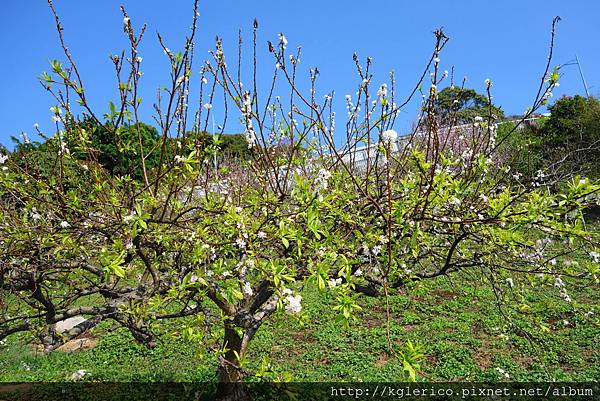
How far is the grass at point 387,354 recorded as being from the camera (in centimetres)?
531

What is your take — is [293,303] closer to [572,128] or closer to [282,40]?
[282,40]

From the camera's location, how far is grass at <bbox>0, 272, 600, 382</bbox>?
5.31m

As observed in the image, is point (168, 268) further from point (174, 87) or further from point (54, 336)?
point (174, 87)

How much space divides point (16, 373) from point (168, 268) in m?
4.83

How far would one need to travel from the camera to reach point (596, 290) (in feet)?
25.6

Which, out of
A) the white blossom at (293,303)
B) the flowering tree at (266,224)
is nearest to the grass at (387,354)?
the flowering tree at (266,224)

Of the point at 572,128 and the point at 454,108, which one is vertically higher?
the point at 572,128

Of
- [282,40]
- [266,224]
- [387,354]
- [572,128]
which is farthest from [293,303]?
[572,128]

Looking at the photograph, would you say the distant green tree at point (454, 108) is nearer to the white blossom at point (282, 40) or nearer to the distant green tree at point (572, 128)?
the white blossom at point (282, 40)

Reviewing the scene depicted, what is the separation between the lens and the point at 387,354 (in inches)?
236

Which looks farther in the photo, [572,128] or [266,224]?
[572,128]

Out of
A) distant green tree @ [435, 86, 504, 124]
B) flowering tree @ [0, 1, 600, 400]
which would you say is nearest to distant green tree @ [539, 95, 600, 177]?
distant green tree @ [435, 86, 504, 124]

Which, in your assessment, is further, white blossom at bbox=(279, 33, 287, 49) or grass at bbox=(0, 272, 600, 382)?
grass at bbox=(0, 272, 600, 382)

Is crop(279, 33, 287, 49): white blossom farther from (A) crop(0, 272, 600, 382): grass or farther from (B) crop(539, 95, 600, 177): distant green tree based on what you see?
(B) crop(539, 95, 600, 177): distant green tree
